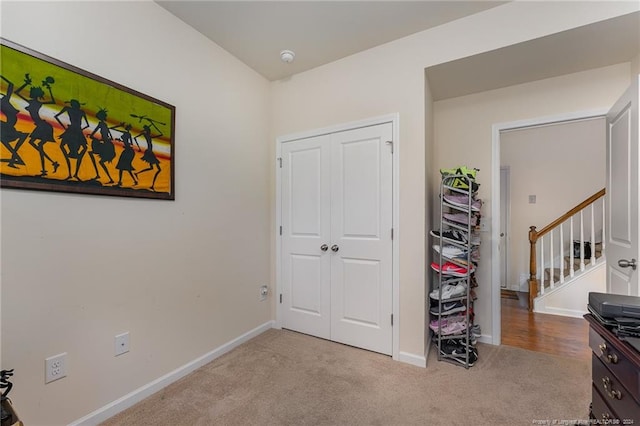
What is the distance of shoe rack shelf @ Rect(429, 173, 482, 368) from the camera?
2205mm

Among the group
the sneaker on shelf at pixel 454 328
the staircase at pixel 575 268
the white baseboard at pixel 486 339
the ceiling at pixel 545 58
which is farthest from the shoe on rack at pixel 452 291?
the staircase at pixel 575 268

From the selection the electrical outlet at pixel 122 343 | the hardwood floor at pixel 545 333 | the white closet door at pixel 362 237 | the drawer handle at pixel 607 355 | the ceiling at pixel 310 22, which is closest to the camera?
the drawer handle at pixel 607 355

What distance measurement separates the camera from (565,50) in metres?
2.01

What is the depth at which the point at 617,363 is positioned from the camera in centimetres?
103

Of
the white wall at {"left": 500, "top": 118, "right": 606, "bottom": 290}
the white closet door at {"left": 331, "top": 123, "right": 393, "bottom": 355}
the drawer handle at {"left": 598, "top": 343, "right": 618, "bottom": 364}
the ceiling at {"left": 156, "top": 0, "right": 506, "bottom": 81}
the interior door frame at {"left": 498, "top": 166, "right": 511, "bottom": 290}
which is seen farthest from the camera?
the interior door frame at {"left": 498, "top": 166, "right": 511, "bottom": 290}

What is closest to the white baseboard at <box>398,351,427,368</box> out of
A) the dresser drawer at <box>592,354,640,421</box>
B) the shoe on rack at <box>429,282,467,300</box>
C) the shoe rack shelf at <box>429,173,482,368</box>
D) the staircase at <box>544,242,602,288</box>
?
the shoe rack shelf at <box>429,173,482,368</box>

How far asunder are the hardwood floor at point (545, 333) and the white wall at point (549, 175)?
1.34 m

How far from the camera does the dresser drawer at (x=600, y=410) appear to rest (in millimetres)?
1114

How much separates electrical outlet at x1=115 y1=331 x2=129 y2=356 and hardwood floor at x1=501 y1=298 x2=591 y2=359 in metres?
3.07

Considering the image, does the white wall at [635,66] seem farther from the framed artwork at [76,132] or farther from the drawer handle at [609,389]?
the framed artwork at [76,132]

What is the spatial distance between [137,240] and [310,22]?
1952 millimetres

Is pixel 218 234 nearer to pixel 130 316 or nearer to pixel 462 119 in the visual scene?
pixel 130 316

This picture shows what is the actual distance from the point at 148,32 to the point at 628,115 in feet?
10.1

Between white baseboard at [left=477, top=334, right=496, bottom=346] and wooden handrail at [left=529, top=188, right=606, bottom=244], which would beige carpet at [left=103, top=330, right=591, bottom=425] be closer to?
white baseboard at [left=477, top=334, right=496, bottom=346]
